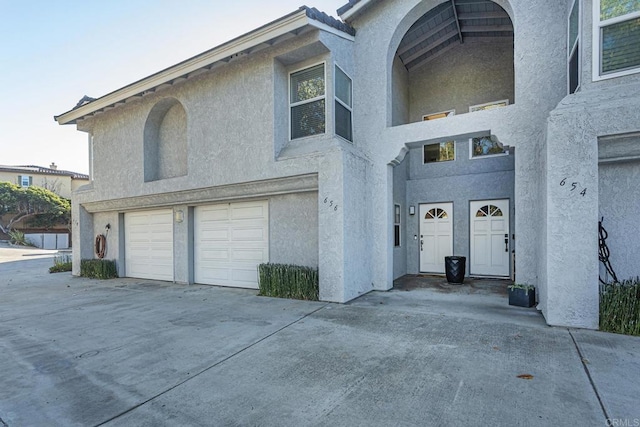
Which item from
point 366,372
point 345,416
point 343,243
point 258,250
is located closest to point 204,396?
point 345,416

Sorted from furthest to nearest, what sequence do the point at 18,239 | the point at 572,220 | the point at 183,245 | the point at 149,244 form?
the point at 18,239 < the point at 149,244 < the point at 183,245 < the point at 572,220

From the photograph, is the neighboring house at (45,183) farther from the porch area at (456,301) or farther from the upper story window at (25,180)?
the porch area at (456,301)

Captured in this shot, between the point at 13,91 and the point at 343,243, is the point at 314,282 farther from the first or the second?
the point at 13,91

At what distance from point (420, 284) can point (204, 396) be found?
255 inches

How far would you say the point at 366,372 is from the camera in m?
3.24

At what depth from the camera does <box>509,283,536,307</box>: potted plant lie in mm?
5555

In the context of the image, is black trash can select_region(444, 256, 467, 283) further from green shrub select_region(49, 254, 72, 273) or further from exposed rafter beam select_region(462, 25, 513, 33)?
green shrub select_region(49, 254, 72, 273)

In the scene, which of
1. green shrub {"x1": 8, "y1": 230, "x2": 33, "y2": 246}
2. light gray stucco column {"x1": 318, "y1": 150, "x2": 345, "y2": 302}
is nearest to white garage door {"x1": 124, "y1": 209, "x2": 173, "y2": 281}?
light gray stucco column {"x1": 318, "y1": 150, "x2": 345, "y2": 302}

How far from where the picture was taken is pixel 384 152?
7.23 metres

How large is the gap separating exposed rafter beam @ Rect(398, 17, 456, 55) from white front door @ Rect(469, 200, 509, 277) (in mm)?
5047

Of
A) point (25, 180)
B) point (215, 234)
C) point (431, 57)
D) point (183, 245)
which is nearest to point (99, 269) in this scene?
point (183, 245)

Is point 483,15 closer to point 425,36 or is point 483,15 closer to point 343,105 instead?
point 425,36

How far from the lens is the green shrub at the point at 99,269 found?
1034cm

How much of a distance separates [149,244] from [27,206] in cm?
2698
